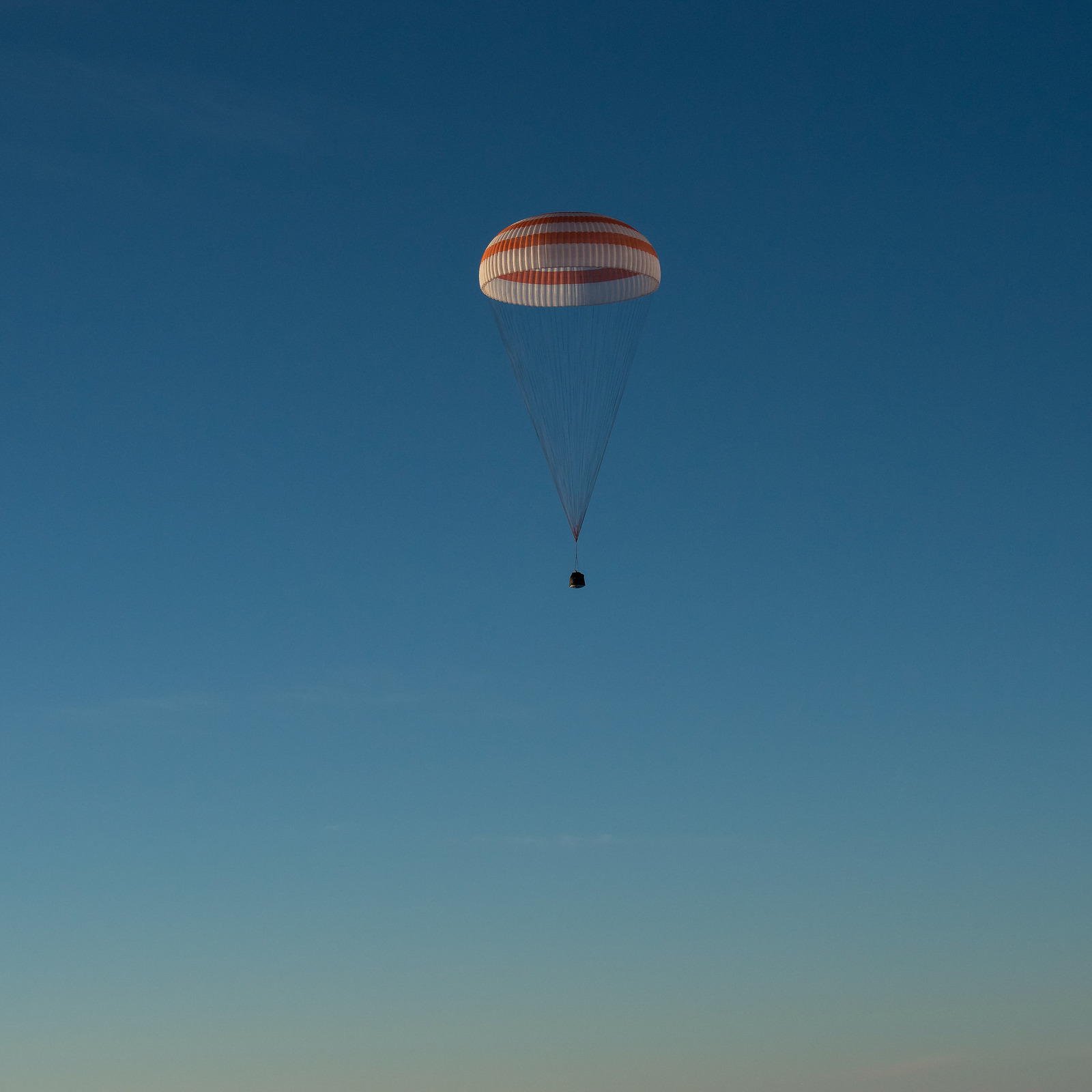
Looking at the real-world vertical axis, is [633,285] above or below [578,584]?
above

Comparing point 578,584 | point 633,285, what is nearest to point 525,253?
point 633,285

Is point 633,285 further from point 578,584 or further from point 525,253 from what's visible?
point 578,584

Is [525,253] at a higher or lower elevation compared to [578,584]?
higher

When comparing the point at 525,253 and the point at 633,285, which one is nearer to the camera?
the point at 525,253
